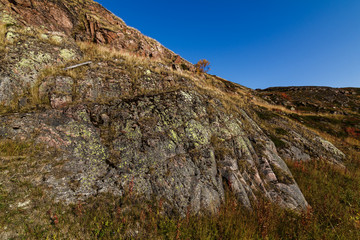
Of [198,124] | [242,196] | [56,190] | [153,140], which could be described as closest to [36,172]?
[56,190]

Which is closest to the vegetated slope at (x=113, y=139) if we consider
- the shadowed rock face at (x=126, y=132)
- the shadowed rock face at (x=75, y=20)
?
the shadowed rock face at (x=126, y=132)

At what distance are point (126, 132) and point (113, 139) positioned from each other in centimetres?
62

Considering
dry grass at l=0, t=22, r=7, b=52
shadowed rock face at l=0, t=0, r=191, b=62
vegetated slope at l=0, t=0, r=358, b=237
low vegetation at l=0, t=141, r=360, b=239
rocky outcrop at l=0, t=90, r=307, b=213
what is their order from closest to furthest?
low vegetation at l=0, t=141, r=360, b=239, vegetated slope at l=0, t=0, r=358, b=237, rocky outcrop at l=0, t=90, r=307, b=213, dry grass at l=0, t=22, r=7, b=52, shadowed rock face at l=0, t=0, r=191, b=62

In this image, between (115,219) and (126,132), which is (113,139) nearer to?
(126,132)

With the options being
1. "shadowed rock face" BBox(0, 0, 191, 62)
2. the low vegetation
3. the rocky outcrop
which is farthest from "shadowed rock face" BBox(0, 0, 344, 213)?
"shadowed rock face" BBox(0, 0, 191, 62)

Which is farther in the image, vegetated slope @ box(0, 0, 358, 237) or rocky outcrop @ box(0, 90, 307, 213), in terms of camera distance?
rocky outcrop @ box(0, 90, 307, 213)

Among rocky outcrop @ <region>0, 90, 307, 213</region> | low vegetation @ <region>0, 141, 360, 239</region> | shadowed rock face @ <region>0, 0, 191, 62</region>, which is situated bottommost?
low vegetation @ <region>0, 141, 360, 239</region>

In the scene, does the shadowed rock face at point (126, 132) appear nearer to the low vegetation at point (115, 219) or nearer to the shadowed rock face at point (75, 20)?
the low vegetation at point (115, 219)

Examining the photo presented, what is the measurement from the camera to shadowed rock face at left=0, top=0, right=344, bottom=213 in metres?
4.94

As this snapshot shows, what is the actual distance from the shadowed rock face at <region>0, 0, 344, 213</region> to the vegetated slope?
4 cm

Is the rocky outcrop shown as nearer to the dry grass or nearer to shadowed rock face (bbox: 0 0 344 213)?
shadowed rock face (bbox: 0 0 344 213)

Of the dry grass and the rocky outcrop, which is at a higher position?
the dry grass

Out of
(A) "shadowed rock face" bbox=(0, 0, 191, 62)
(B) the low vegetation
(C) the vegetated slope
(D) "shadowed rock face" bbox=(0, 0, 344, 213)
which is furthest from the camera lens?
(A) "shadowed rock face" bbox=(0, 0, 191, 62)

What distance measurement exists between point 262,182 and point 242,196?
6.65ft
